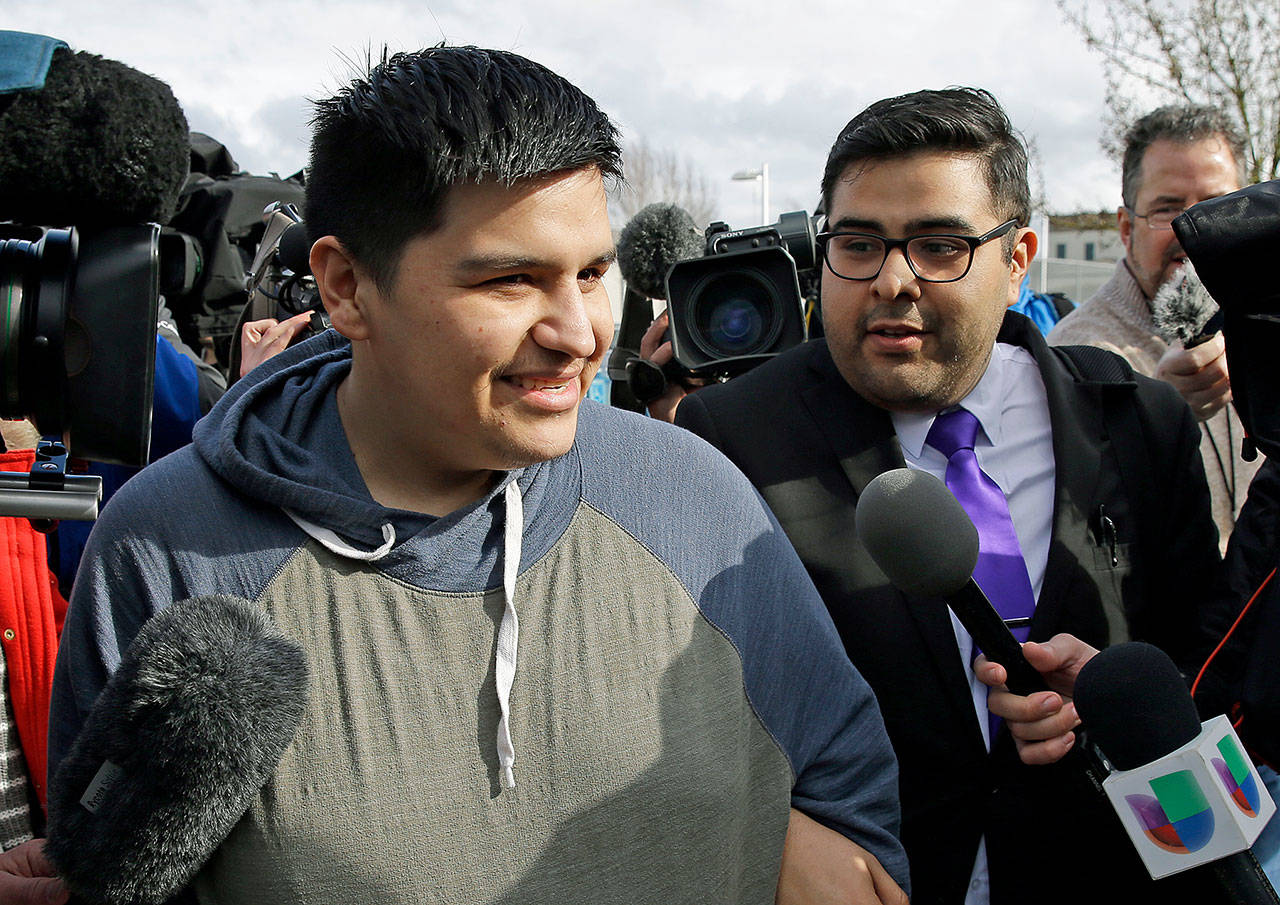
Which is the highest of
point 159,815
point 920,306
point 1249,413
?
point 920,306

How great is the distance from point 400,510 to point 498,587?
0.54 feet

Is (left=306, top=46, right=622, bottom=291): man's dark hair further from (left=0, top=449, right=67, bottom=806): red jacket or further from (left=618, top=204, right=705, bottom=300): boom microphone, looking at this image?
(left=618, top=204, right=705, bottom=300): boom microphone

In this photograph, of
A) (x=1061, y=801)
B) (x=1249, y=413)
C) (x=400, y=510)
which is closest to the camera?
(x=400, y=510)

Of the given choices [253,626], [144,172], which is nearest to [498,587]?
[253,626]

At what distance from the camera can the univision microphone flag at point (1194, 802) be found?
123 centimetres

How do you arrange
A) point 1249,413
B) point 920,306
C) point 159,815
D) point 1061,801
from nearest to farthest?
point 159,815 < point 1249,413 < point 1061,801 < point 920,306

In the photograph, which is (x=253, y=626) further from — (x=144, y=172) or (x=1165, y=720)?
(x=144, y=172)

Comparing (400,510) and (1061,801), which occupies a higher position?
(400,510)

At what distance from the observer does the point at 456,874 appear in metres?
1.34

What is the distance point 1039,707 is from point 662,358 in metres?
1.61

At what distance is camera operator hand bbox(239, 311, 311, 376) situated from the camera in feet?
8.43

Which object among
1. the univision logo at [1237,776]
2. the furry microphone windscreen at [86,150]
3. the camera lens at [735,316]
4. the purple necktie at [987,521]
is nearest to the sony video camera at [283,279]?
the furry microphone windscreen at [86,150]

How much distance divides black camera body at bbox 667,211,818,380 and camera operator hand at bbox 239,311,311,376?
0.89 m

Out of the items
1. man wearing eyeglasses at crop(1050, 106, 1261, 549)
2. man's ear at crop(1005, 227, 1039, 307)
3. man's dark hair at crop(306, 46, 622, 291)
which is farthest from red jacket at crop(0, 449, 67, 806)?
man wearing eyeglasses at crop(1050, 106, 1261, 549)
